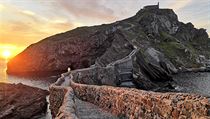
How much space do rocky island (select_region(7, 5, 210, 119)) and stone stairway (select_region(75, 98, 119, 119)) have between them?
0.27ft

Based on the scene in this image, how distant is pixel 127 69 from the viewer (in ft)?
286

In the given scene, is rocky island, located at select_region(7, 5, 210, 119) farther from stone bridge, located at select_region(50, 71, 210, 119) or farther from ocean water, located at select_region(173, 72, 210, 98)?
ocean water, located at select_region(173, 72, 210, 98)

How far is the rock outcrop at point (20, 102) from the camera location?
4981cm

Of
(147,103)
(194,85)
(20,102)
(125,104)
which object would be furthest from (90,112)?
(194,85)

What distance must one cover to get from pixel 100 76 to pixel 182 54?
11207 centimetres

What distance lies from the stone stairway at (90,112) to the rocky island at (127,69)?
0.27 ft

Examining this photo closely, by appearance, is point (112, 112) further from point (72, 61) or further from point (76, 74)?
point (72, 61)

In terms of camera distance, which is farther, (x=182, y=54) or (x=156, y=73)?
(x=182, y=54)

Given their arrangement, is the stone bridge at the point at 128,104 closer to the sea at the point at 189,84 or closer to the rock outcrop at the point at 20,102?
the rock outcrop at the point at 20,102

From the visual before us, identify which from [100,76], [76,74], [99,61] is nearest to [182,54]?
[99,61]

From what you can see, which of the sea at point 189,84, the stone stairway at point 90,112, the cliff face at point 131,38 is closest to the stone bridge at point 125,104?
the stone stairway at point 90,112

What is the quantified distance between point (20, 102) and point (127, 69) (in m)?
39.0

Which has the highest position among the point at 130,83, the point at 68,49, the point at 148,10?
the point at 148,10

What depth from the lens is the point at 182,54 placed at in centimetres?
16950
